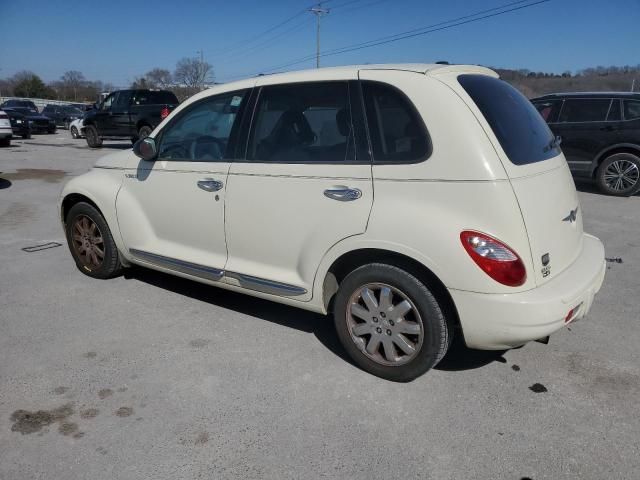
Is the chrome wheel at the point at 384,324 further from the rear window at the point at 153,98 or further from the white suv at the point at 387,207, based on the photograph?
the rear window at the point at 153,98

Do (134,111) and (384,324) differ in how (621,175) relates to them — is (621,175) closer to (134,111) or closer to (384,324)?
(384,324)

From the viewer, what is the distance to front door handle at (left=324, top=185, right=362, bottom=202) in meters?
2.91

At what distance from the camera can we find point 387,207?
9.20ft

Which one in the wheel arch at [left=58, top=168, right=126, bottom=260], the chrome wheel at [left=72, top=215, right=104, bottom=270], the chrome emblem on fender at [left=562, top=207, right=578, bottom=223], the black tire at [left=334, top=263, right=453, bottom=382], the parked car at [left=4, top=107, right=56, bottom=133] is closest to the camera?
the black tire at [left=334, top=263, right=453, bottom=382]

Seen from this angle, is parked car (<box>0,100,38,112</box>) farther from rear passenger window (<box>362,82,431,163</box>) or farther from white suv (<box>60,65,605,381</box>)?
rear passenger window (<box>362,82,431,163</box>)

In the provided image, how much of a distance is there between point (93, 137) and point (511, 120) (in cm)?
1801

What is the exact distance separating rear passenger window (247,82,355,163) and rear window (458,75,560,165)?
0.75m

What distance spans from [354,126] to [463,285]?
115 centimetres

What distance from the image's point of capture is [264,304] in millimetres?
4211

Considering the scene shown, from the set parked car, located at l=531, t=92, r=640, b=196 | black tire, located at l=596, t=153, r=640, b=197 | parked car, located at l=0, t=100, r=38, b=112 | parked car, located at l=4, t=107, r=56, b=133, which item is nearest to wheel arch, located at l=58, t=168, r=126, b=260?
parked car, located at l=531, t=92, r=640, b=196

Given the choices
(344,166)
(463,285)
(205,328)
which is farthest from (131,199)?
(463,285)

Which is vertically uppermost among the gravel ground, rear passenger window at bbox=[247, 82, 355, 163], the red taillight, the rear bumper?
rear passenger window at bbox=[247, 82, 355, 163]

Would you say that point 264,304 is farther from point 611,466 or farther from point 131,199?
point 611,466

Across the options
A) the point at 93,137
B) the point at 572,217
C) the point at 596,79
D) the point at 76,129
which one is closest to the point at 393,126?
the point at 572,217
